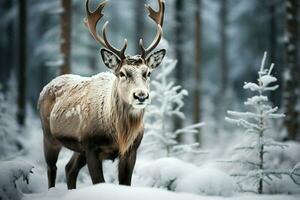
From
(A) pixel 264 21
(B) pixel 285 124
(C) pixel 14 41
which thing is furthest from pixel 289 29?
(C) pixel 14 41

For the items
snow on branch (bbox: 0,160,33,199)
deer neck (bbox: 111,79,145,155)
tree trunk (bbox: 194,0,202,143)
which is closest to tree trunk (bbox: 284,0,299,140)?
tree trunk (bbox: 194,0,202,143)

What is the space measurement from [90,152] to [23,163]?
3.17 ft

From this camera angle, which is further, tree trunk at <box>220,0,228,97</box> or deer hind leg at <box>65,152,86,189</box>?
tree trunk at <box>220,0,228,97</box>

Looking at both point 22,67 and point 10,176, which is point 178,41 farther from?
point 10,176

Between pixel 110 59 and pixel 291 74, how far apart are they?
739cm

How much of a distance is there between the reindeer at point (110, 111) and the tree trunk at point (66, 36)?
4.14 metres

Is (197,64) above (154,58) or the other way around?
the other way around

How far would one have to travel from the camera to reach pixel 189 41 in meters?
31.7

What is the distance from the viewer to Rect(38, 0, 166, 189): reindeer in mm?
6219

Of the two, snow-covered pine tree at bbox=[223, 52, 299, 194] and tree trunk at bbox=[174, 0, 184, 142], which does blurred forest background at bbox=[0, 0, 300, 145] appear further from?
snow-covered pine tree at bbox=[223, 52, 299, 194]

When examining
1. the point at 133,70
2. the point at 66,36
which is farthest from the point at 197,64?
the point at 133,70

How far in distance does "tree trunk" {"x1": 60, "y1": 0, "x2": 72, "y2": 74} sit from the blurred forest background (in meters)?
6.83

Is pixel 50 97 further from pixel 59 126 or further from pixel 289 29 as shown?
pixel 289 29

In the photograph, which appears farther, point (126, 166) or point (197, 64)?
point (197, 64)
